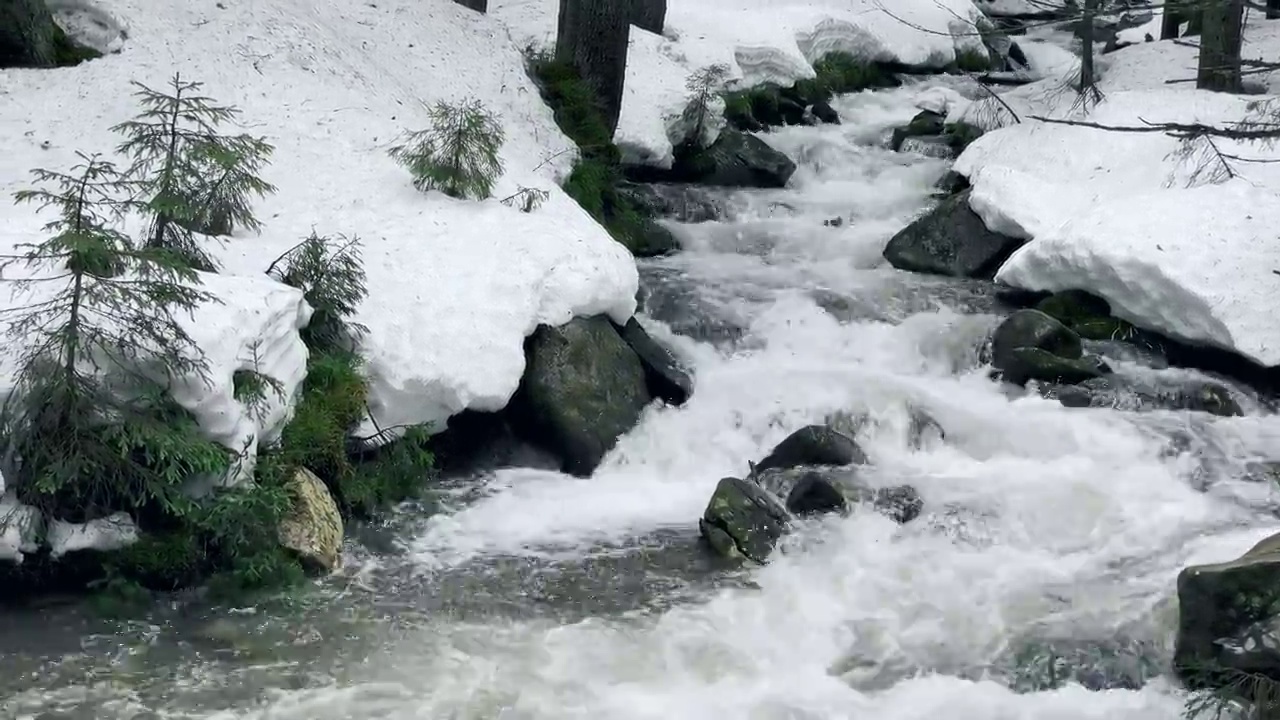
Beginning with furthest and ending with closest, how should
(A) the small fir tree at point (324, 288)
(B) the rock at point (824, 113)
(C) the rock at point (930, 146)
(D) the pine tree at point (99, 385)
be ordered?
1. (B) the rock at point (824, 113)
2. (C) the rock at point (930, 146)
3. (A) the small fir tree at point (324, 288)
4. (D) the pine tree at point (99, 385)

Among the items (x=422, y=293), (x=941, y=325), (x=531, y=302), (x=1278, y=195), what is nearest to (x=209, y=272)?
(x=422, y=293)

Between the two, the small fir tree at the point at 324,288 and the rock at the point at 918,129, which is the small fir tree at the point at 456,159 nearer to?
the small fir tree at the point at 324,288

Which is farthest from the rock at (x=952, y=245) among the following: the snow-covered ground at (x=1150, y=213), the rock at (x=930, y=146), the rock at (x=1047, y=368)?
the rock at (x=930, y=146)

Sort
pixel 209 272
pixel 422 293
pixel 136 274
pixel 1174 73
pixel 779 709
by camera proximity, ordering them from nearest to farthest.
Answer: pixel 779 709
pixel 136 274
pixel 209 272
pixel 422 293
pixel 1174 73

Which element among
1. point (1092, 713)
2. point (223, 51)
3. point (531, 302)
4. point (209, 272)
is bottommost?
point (1092, 713)

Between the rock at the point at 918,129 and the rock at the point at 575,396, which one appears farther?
the rock at the point at 918,129

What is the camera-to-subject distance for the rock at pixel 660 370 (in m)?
8.87

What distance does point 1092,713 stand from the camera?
5.39 metres

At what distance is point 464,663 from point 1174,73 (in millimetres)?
13069

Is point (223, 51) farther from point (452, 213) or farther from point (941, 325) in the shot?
point (941, 325)

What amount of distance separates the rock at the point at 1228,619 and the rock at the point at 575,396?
12.2 ft

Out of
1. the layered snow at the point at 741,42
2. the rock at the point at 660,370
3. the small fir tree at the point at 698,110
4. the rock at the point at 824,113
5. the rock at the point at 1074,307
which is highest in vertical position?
the layered snow at the point at 741,42

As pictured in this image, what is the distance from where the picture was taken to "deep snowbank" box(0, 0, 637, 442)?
24.4 ft

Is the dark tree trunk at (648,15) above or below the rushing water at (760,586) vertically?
above
